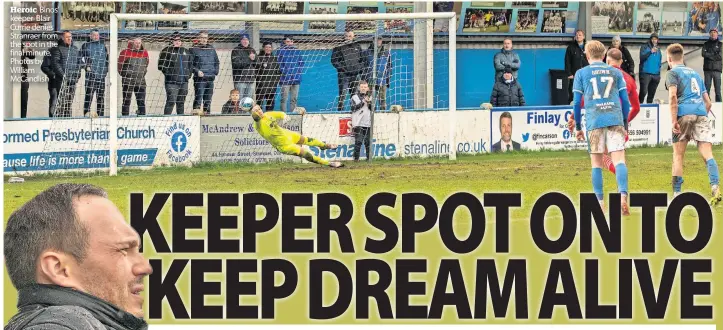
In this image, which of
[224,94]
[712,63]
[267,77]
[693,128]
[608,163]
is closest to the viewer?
[608,163]

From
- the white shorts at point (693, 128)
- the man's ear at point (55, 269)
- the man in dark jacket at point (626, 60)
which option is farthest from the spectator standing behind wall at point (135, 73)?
the man's ear at point (55, 269)

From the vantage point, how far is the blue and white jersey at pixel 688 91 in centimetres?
1410

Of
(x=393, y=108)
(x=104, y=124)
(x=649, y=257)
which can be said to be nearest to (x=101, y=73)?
(x=104, y=124)

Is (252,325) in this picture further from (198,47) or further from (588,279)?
(198,47)

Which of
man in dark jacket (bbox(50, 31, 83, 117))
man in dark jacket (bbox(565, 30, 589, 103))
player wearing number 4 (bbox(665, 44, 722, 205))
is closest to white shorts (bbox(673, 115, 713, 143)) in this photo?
player wearing number 4 (bbox(665, 44, 722, 205))

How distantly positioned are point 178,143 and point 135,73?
1267mm

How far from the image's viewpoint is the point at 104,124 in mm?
16875

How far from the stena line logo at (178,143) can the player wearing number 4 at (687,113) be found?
6694 millimetres

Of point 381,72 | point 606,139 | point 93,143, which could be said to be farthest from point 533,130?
point 93,143

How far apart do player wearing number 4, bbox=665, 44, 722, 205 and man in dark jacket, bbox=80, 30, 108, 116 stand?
7902mm

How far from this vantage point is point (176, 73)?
17.5 meters

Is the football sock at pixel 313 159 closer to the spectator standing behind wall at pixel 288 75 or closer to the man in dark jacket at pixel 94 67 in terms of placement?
the spectator standing behind wall at pixel 288 75

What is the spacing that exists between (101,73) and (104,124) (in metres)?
1.03

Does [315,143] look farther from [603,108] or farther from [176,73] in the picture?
[603,108]
